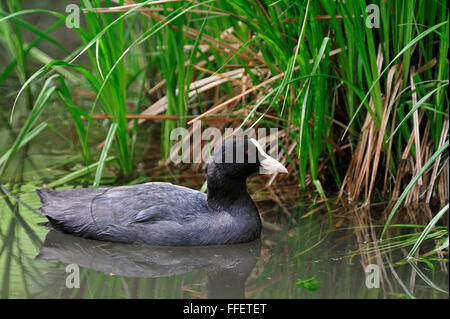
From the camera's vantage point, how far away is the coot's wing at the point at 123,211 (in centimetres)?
425

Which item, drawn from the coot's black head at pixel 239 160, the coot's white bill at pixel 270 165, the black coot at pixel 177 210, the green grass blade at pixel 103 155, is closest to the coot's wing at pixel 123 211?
the black coot at pixel 177 210

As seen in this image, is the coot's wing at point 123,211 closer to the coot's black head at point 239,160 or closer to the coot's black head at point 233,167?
the coot's black head at point 233,167

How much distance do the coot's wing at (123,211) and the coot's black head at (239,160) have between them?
10.4 inches

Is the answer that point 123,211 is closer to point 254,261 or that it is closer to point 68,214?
point 68,214

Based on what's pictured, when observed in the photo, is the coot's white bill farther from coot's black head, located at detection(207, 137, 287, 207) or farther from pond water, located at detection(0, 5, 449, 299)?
pond water, located at detection(0, 5, 449, 299)

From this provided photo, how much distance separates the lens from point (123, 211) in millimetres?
4320

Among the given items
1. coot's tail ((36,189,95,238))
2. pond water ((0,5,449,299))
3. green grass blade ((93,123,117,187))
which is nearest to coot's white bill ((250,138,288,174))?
pond water ((0,5,449,299))

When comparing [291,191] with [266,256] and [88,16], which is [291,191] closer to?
[266,256]

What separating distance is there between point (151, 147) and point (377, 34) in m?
2.28

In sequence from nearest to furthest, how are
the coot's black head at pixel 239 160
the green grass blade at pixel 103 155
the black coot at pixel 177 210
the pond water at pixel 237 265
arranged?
the pond water at pixel 237 265
the black coot at pixel 177 210
the coot's black head at pixel 239 160
the green grass blade at pixel 103 155

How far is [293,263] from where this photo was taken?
12.8ft

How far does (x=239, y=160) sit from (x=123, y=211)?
2.58ft

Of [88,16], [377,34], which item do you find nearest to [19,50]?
[88,16]

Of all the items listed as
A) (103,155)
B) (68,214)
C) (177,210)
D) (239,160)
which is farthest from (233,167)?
(68,214)
